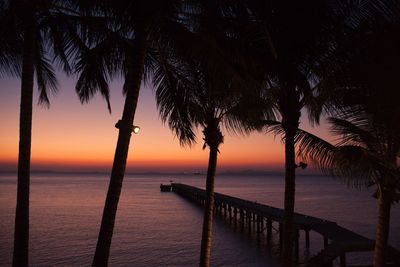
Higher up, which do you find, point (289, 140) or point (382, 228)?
point (289, 140)

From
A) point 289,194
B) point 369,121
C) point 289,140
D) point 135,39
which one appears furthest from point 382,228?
point 135,39

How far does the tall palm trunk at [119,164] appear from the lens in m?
7.63

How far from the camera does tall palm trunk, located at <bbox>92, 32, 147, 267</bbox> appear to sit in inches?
300

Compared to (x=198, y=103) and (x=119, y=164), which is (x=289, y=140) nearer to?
(x=198, y=103)

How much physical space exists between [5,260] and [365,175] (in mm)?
→ 24050

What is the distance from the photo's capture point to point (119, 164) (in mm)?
7805

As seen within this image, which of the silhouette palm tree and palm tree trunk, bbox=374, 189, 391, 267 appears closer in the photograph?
palm tree trunk, bbox=374, 189, 391, 267

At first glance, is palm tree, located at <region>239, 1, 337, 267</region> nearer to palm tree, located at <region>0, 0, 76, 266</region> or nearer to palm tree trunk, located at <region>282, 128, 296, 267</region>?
palm tree trunk, located at <region>282, 128, 296, 267</region>

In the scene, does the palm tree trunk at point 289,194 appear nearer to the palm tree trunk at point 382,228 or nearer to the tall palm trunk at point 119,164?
the palm tree trunk at point 382,228

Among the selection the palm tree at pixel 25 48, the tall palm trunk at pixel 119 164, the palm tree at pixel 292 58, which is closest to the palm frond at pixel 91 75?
the palm tree at pixel 25 48

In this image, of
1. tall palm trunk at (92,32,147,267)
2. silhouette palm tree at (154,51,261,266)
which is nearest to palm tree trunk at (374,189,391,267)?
silhouette palm tree at (154,51,261,266)

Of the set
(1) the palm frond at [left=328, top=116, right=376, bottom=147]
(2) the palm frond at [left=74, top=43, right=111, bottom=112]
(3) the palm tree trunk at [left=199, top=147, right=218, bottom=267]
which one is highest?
(2) the palm frond at [left=74, top=43, right=111, bottom=112]

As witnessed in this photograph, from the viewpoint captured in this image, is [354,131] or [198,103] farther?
[198,103]

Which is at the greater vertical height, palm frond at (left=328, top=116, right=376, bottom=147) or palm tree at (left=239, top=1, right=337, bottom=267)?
palm tree at (left=239, top=1, right=337, bottom=267)
